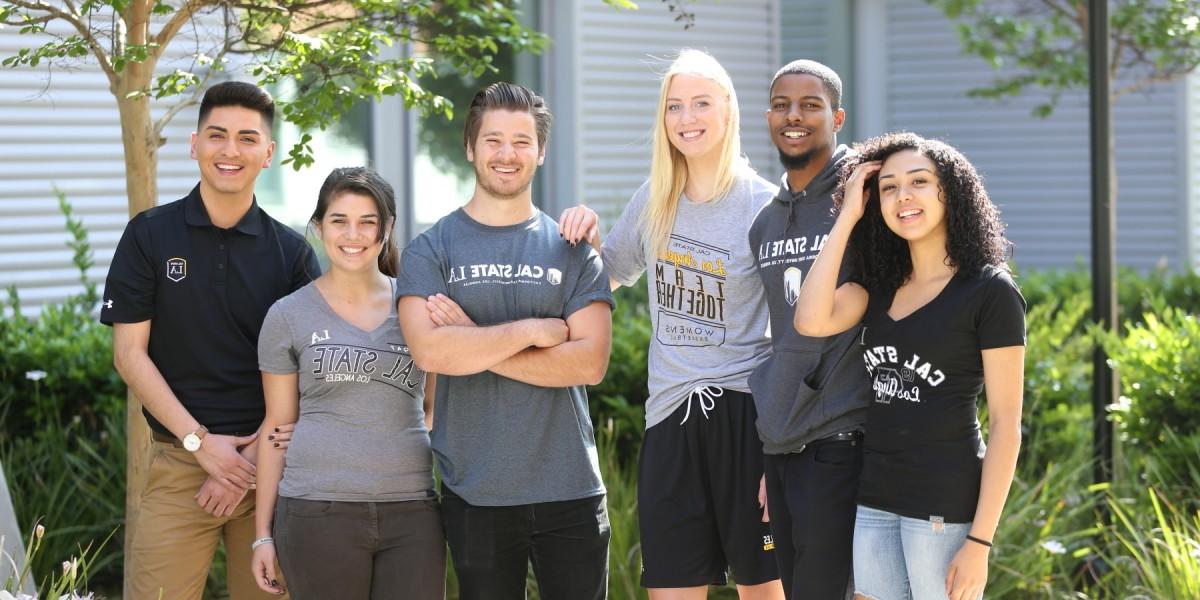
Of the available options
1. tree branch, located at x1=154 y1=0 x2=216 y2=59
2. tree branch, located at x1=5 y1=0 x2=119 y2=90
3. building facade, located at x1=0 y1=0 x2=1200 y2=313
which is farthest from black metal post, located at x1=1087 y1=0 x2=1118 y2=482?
tree branch, located at x1=5 y1=0 x2=119 y2=90

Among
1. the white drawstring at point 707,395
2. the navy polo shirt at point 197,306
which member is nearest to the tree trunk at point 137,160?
the navy polo shirt at point 197,306

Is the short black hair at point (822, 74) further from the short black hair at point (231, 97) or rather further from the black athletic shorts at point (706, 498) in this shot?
the short black hair at point (231, 97)

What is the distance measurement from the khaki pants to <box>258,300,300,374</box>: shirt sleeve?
45 centimetres

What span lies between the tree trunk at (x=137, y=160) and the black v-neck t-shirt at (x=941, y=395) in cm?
241

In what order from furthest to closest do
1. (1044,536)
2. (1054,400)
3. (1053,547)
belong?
(1054,400) < (1044,536) < (1053,547)

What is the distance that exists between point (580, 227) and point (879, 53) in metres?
9.09

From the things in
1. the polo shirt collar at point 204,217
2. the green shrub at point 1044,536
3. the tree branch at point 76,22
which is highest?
the tree branch at point 76,22

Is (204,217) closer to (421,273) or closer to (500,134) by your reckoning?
(421,273)

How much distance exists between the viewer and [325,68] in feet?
14.2

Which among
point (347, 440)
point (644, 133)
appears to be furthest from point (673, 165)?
point (644, 133)

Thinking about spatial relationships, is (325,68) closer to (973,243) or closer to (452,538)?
(452,538)

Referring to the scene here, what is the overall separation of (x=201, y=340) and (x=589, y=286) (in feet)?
3.76

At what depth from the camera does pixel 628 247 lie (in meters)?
4.09

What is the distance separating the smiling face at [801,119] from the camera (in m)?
3.73
